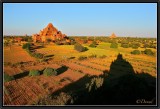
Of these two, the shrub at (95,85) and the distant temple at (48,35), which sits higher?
the distant temple at (48,35)

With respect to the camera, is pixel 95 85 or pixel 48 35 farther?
pixel 48 35

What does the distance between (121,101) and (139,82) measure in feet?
4.22

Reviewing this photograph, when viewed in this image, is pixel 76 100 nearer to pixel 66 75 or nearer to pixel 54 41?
pixel 66 75

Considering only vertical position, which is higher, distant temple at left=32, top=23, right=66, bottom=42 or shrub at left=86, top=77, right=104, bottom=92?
distant temple at left=32, top=23, right=66, bottom=42

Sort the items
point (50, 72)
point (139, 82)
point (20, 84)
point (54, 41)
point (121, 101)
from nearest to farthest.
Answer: point (121, 101)
point (139, 82)
point (20, 84)
point (50, 72)
point (54, 41)

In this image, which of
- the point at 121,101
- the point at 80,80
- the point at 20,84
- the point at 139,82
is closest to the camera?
the point at 121,101

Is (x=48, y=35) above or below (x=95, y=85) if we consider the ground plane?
above

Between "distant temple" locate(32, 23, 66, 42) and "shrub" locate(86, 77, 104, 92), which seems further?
"distant temple" locate(32, 23, 66, 42)

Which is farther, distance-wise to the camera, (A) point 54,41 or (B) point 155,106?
(A) point 54,41

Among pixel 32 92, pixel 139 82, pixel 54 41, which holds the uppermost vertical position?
pixel 54 41

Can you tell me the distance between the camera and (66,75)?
1344cm

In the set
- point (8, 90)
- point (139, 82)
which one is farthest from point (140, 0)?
point (8, 90)

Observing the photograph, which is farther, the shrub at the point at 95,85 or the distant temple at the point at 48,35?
the distant temple at the point at 48,35

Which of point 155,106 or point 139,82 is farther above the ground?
point 139,82
